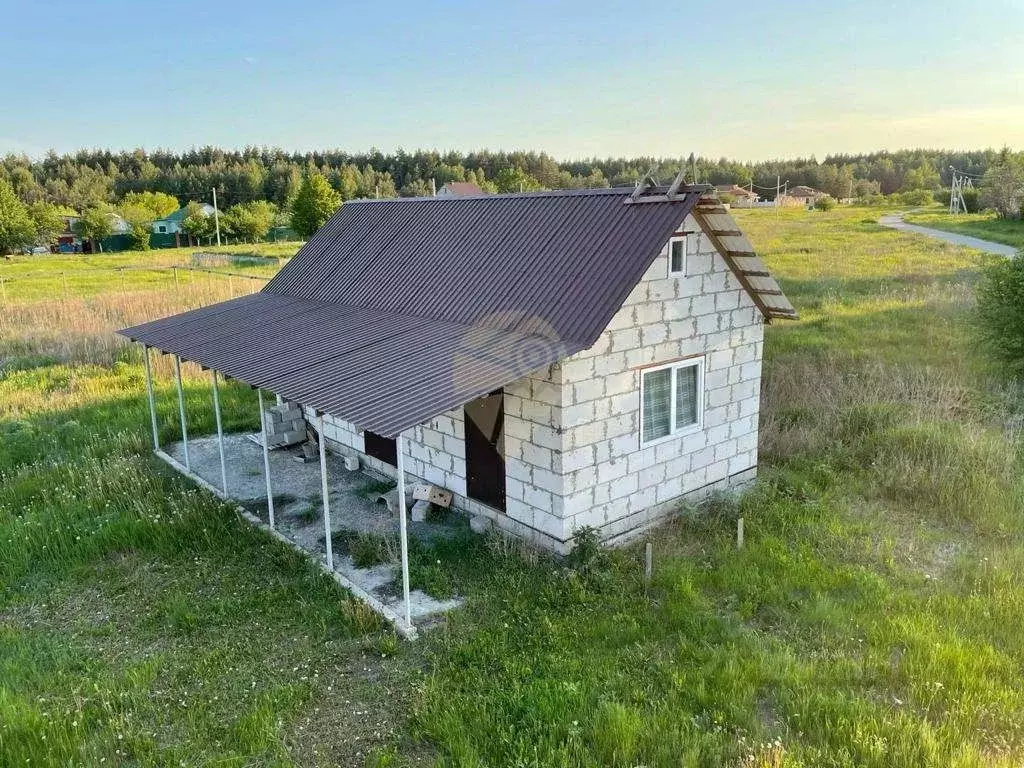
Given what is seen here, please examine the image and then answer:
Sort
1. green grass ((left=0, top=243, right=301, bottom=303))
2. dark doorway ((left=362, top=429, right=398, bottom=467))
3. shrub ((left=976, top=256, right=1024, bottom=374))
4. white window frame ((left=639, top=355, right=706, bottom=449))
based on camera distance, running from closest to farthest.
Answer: white window frame ((left=639, top=355, right=706, bottom=449)), dark doorway ((left=362, top=429, right=398, bottom=467)), shrub ((left=976, top=256, right=1024, bottom=374)), green grass ((left=0, top=243, right=301, bottom=303))

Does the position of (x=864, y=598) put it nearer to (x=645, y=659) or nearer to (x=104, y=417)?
(x=645, y=659)

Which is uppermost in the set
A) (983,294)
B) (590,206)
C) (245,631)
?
(590,206)

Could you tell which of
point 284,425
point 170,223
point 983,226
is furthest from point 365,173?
point 284,425

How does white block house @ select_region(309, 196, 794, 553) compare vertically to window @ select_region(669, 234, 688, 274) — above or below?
below

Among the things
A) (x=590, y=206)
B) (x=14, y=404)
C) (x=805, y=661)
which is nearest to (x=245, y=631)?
(x=805, y=661)

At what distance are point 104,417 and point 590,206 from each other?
446 inches

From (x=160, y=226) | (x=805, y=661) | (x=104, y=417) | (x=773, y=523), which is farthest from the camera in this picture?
(x=160, y=226)

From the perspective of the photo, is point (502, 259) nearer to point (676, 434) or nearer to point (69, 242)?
point (676, 434)

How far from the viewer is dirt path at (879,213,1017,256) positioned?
112 ft

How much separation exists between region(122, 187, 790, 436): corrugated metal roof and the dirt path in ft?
82.0

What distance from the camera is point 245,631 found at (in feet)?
23.1

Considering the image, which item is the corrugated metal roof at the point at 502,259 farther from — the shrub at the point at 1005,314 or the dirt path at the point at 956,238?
the dirt path at the point at 956,238

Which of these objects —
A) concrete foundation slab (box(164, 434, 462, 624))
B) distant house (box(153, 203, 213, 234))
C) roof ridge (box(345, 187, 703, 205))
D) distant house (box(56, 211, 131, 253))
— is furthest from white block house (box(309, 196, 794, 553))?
distant house (box(153, 203, 213, 234))

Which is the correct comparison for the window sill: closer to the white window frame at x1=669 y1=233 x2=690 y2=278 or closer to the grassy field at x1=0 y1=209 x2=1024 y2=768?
the grassy field at x1=0 y1=209 x2=1024 y2=768
